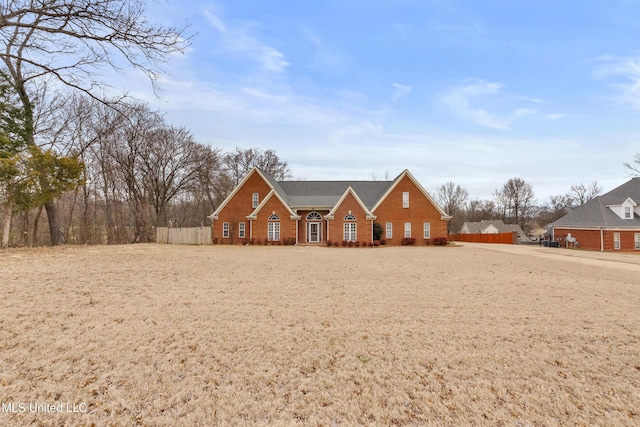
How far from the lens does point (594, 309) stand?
7.05 m

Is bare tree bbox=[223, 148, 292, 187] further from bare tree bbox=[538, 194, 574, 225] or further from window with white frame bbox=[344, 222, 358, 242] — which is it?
bare tree bbox=[538, 194, 574, 225]

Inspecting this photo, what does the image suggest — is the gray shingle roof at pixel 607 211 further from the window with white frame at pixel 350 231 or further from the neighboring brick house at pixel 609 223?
the window with white frame at pixel 350 231

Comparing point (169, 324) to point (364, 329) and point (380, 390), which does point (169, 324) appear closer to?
point (364, 329)

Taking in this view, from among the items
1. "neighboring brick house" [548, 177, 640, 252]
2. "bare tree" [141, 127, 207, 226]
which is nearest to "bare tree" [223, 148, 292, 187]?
"bare tree" [141, 127, 207, 226]

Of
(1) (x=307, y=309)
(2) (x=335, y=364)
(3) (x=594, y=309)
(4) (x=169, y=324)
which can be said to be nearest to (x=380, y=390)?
(2) (x=335, y=364)

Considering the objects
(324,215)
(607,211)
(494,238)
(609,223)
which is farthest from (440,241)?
(494,238)

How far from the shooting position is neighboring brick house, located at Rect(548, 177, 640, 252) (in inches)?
1236

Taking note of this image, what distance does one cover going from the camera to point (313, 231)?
3094 centimetres

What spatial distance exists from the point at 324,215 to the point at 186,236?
1392 centimetres

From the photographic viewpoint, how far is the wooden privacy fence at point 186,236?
30516 mm

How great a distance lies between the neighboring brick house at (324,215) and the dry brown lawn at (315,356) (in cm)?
1965

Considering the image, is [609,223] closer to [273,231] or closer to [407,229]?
[407,229]

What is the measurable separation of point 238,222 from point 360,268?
20.1 meters

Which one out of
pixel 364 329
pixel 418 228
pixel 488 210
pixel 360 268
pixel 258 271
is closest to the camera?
pixel 364 329
